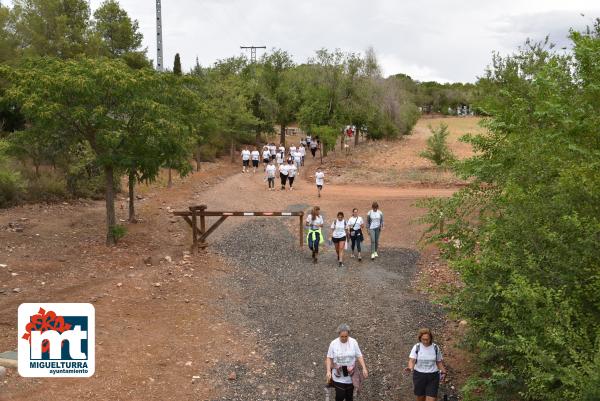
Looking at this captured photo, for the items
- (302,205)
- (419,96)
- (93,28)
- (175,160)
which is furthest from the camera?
(419,96)

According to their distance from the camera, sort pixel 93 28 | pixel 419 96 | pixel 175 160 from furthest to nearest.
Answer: pixel 419 96 < pixel 93 28 < pixel 175 160

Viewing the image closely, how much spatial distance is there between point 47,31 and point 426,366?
33.1m

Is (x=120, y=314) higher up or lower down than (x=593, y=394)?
lower down

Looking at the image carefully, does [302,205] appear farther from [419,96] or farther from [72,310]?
[419,96]

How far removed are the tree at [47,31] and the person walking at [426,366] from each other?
3012 cm

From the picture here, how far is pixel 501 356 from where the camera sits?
740 centimetres

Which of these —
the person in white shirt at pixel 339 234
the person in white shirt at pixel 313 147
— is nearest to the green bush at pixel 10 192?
the person in white shirt at pixel 339 234

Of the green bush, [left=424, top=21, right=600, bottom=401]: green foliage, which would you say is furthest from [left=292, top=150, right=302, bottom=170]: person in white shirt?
[left=424, top=21, right=600, bottom=401]: green foliage

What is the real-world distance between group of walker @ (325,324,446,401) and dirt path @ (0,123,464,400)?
1078 millimetres

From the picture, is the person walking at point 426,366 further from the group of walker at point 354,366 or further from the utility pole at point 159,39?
the utility pole at point 159,39

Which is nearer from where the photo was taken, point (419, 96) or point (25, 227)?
point (25, 227)

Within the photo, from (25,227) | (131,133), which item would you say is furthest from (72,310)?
(25,227)

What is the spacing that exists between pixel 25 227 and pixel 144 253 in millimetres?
4532

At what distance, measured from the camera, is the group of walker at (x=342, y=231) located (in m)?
14.8
